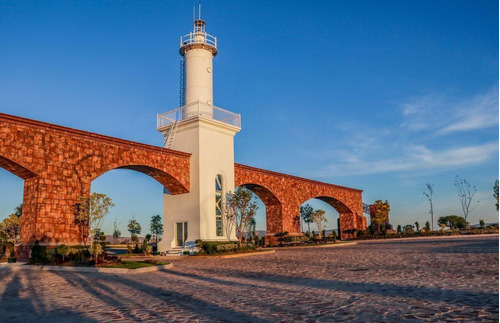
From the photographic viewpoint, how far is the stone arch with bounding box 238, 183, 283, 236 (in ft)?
124

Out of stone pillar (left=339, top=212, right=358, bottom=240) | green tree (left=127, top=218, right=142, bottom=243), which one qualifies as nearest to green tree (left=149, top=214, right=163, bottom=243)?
green tree (left=127, top=218, right=142, bottom=243)

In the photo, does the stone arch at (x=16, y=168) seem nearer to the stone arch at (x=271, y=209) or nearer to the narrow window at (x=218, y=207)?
the narrow window at (x=218, y=207)

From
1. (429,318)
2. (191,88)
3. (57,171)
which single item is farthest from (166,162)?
(429,318)

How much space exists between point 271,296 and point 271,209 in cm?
3081

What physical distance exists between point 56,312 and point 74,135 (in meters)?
16.6

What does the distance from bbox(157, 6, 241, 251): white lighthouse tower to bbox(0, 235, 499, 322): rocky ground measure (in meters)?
14.8

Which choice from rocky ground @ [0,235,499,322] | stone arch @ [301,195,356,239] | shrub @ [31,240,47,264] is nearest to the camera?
rocky ground @ [0,235,499,322]

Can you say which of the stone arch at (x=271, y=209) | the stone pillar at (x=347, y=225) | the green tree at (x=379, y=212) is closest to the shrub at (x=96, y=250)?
the stone arch at (x=271, y=209)

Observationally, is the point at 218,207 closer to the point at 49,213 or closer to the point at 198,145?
the point at 198,145

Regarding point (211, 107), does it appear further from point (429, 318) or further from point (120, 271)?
point (429, 318)

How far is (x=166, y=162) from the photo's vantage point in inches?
1085

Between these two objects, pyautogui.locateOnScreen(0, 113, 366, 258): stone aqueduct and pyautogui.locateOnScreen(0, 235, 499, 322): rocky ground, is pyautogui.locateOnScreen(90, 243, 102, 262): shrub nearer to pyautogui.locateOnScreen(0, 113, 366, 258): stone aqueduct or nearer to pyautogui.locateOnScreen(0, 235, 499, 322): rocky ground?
pyautogui.locateOnScreen(0, 113, 366, 258): stone aqueduct

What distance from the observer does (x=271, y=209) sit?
130ft

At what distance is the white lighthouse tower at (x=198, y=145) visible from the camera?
28594 mm
